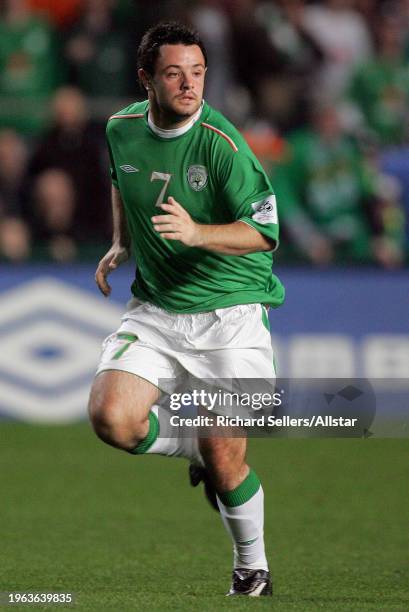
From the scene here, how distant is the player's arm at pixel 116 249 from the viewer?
545 cm

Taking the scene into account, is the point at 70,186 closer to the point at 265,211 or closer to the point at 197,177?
the point at 197,177

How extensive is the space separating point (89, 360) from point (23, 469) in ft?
5.27

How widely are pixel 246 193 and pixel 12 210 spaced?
18.2ft

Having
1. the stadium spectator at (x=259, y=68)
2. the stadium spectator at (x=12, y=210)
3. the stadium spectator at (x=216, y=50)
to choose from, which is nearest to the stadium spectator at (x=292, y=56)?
the stadium spectator at (x=259, y=68)

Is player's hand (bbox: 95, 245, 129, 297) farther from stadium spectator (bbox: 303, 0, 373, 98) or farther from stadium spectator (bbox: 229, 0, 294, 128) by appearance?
stadium spectator (bbox: 303, 0, 373, 98)

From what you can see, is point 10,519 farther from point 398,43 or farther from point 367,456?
point 398,43

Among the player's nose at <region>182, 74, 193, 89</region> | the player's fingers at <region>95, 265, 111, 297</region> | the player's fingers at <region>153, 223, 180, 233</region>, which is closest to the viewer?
the player's fingers at <region>153, 223, 180, 233</region>

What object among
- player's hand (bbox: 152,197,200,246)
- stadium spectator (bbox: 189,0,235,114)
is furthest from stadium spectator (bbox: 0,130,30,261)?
player's hand (bbox: 152,197,200,246)

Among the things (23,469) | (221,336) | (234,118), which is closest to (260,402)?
(221,336)

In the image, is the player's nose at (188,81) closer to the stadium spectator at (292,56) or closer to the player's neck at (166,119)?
the player's neck at (166,119)

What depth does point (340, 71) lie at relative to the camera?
37.4 ft

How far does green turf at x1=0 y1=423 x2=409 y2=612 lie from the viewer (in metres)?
5.10

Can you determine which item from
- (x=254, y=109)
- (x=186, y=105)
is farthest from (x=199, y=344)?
(x=254, y=109)

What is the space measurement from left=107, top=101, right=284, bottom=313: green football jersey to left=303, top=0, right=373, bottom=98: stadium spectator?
6.25 meters
